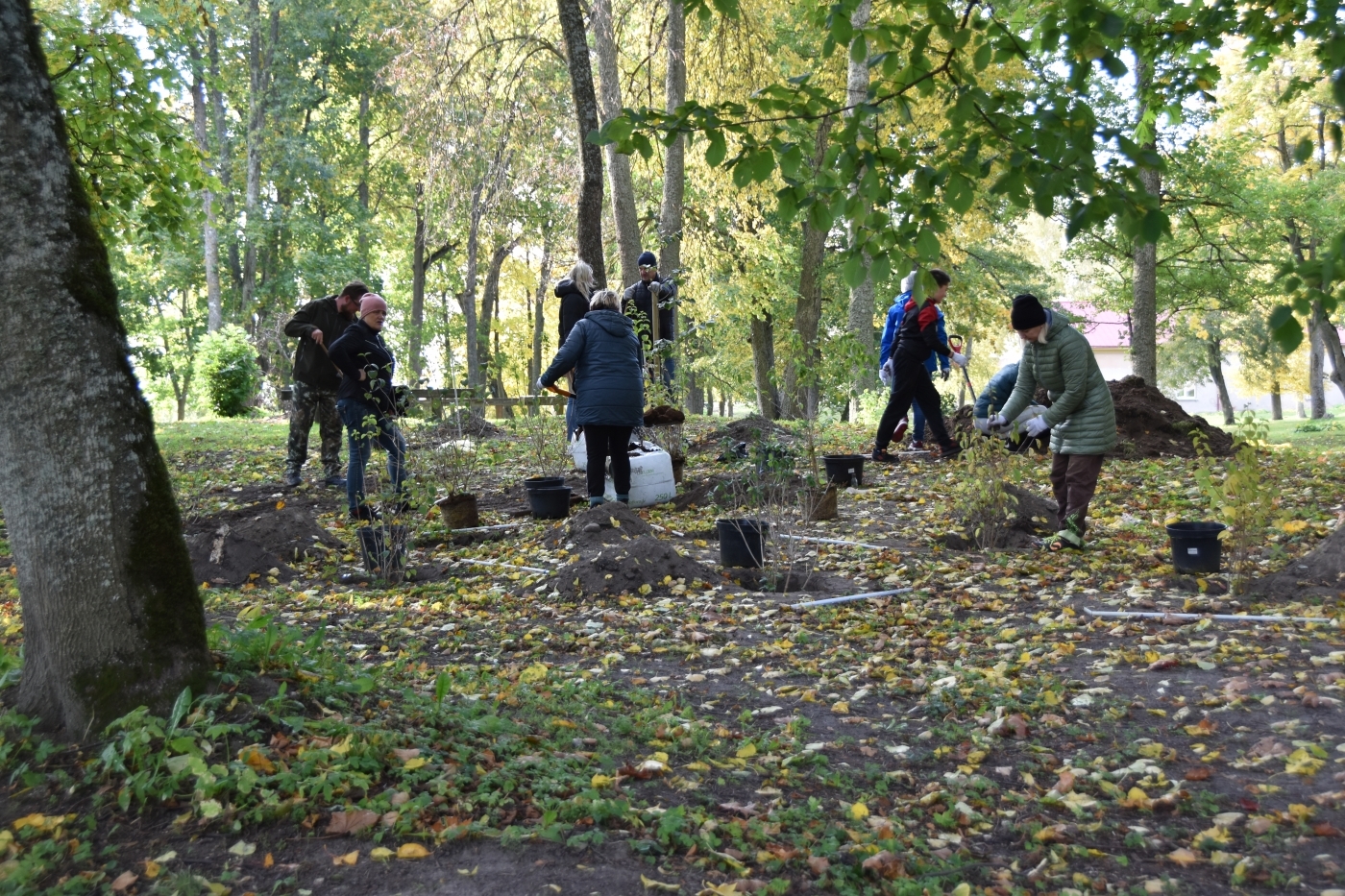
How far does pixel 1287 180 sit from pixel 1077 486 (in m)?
18.3

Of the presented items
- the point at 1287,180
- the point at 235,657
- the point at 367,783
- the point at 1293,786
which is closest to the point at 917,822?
the point at 1293,786

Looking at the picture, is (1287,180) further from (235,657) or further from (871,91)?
(235,657)

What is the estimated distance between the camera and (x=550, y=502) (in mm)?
8461

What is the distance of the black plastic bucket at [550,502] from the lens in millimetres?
8438

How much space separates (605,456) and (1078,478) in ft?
12.3

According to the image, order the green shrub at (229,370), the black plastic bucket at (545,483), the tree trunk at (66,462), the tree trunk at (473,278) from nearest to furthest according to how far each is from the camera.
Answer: the tree trunk at (66,462)
the black plastic bucket at (545,483)
the tree trunk at (473,278)
the green shrub at (229,370)

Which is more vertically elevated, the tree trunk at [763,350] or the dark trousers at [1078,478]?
the tree trunk at [763,350]

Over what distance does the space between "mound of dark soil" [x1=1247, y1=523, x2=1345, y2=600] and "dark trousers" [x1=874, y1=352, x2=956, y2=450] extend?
494 cm

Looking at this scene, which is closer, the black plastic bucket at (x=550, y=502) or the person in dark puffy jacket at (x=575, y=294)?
the black plastic bucket at (x=550, y=502)

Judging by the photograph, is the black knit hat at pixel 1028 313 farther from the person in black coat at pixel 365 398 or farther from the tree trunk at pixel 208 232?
the tree trunk at pixel 208 232

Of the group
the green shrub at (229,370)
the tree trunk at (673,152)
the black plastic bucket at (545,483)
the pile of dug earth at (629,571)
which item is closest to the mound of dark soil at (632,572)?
the pile of dug earth at (629,571)

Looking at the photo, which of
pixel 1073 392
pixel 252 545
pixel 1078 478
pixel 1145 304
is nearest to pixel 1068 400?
pixel 1073 392

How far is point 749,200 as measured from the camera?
802 inches

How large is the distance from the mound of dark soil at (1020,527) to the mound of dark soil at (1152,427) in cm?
340
